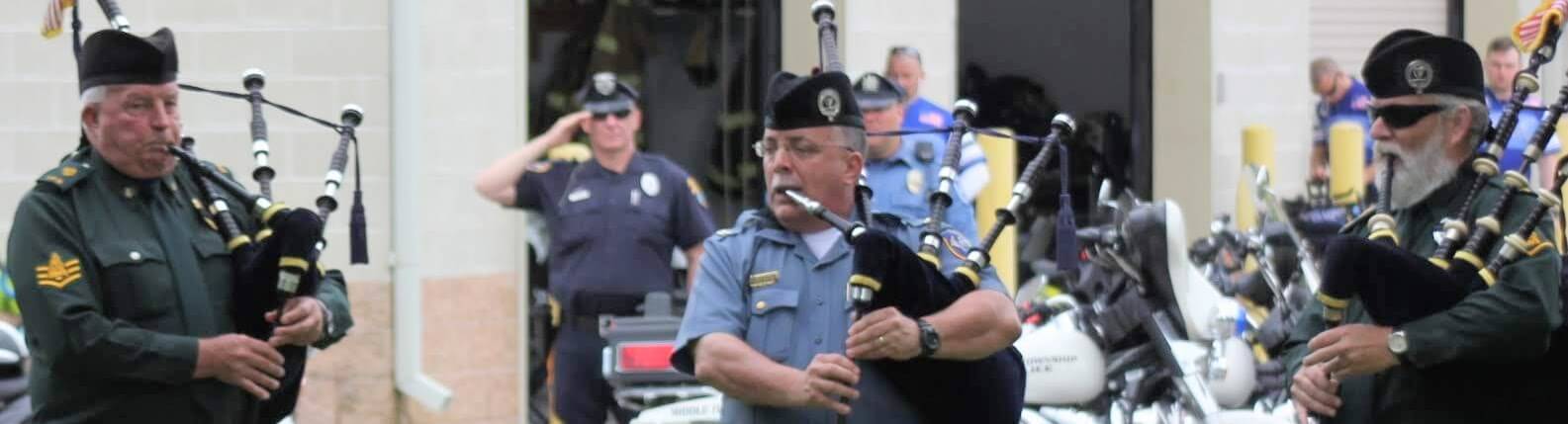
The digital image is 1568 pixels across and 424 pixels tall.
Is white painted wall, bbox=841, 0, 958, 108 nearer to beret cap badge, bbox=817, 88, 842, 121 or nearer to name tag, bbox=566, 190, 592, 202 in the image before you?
name tag, bbox=566, 190, 592, 202

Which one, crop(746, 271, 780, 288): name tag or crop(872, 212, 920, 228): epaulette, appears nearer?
crop(746, 271, 780, 288): name tag

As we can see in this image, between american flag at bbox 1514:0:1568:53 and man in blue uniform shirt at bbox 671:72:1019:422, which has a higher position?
american flag at bbox 1514:0:1568:53

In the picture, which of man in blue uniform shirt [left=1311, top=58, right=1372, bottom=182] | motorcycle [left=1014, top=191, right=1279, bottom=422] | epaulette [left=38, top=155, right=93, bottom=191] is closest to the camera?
epaulette [left=38, top=155, right=93, bottom=191]

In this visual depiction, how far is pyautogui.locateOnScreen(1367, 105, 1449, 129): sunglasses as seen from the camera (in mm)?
6770

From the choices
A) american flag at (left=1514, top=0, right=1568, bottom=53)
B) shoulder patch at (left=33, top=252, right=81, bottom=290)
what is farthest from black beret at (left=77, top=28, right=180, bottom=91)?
american flag at (left=1514, top=0, right=1568, bottom=53)

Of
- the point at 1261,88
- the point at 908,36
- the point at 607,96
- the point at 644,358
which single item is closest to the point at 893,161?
the point at 644,358

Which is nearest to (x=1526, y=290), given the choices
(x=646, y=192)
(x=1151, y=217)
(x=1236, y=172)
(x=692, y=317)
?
(x=692, y=317)

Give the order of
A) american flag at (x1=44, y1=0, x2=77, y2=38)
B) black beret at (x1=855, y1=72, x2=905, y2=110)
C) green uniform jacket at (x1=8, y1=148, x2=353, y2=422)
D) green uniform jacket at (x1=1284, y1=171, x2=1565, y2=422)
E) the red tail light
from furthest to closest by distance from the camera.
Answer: black beret at (x1=855, y1=72, x2=905, y2=110), the red tail light, american flag at (x1=44, y1=0, x2=77, y2=38), green uniform jacket at (x1=8, y1=148, x2=353, y2=422), green uniform jacket at (x1=1284, y1=171, x2=1565, y2=422)

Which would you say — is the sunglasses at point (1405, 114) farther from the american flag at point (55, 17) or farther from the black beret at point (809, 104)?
the american flag at point (55, 17)

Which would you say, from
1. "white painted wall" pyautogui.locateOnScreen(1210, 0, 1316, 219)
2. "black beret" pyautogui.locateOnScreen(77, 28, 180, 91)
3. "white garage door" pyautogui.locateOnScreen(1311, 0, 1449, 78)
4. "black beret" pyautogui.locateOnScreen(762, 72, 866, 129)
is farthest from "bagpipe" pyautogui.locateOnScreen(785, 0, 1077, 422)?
"white garage door" pyautogui.locateOnScreen(1311, 0, 1449, 78)

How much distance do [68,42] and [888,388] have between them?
5.74 metres

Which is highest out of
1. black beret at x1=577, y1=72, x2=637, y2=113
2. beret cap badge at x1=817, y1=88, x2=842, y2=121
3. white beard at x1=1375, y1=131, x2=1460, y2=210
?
beret cap badge at x1=817, y1=88, x2=842, y2=121

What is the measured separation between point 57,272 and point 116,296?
16 centimetres

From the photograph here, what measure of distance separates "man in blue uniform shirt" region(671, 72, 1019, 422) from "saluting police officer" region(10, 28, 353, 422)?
101 centimetres
